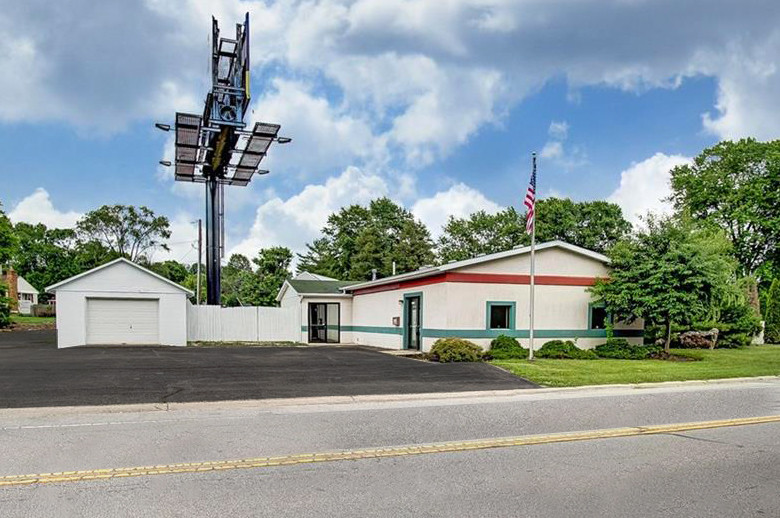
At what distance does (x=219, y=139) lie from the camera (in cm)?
2989

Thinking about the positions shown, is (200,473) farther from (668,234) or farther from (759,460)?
(668,234)

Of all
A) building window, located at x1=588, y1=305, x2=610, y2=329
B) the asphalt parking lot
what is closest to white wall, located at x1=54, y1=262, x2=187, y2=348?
the asphalt parking lot

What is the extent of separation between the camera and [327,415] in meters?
9.53

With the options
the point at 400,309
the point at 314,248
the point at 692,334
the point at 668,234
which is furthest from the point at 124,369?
the point at 314,248

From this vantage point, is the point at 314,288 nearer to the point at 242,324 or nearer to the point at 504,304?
the point at 242,324

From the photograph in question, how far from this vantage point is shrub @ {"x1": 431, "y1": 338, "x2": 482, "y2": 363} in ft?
57.6

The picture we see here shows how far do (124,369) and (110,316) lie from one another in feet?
36.4

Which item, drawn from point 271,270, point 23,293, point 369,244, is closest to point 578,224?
point 369,244

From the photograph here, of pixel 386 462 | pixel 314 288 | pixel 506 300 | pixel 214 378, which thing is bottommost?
pixel 214 378

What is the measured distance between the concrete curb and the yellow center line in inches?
135

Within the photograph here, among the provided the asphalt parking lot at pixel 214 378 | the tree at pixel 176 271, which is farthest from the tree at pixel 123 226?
the asphalt parking lot at pixel 214 378

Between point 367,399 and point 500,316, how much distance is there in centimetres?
1011

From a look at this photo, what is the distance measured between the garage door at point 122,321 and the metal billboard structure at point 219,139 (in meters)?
6.14

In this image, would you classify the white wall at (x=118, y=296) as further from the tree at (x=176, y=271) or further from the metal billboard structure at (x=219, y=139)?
the tree at (x=176, y=271)
